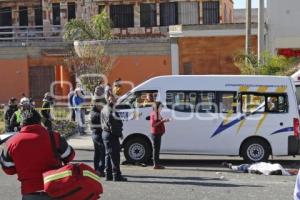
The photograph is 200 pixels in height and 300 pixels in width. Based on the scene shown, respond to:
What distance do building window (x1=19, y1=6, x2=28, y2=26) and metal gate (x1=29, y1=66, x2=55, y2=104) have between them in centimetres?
1545

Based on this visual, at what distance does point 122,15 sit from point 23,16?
828cm

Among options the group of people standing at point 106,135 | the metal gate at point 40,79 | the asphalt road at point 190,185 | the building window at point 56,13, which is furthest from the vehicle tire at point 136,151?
the building window at point 56,13

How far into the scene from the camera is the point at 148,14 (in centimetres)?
4916

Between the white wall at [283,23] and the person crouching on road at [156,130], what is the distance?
2310cm

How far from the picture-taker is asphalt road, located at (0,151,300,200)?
35.8 ft

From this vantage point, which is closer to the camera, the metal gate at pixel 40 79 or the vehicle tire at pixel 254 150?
the vehicle tire at pixel 254 150

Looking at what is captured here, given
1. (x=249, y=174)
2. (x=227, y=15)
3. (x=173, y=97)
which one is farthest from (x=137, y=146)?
(x=227, y=15)

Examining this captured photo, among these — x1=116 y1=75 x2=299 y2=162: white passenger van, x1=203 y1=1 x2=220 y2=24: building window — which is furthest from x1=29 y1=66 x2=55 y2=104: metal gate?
x1=116 y1=75 x2=299 y2=162: white passenger van

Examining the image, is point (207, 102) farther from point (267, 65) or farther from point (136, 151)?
point (267, 65)

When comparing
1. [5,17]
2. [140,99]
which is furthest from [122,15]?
[140,99]

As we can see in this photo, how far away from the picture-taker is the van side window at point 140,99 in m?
15.3

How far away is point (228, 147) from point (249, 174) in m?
1.54

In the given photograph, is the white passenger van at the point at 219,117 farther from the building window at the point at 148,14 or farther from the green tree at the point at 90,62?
the building window at the point at 148,14

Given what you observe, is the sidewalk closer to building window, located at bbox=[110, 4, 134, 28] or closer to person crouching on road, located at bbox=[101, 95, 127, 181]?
person crouching on road, located at bbox=[101, 95, 127, 181]
